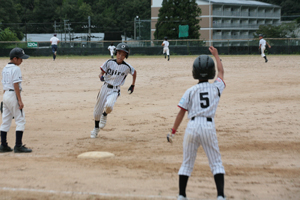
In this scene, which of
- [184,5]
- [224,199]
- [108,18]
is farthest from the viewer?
[108,18]

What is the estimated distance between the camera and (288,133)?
26.4ft

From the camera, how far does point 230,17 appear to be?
75.8 metres

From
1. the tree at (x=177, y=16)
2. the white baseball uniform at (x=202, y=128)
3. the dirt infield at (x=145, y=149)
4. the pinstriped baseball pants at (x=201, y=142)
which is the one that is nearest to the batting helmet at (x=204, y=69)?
the white baseball uniform at (x=202, y=128)

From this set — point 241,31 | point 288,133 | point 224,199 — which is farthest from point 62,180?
point 241,31

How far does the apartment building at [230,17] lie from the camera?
244 feet

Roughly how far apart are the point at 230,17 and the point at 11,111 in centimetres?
7321

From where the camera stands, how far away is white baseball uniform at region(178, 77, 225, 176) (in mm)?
4160

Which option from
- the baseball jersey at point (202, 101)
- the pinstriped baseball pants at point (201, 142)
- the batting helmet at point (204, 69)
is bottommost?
the pinstriped baseball pants at point (201, 142)

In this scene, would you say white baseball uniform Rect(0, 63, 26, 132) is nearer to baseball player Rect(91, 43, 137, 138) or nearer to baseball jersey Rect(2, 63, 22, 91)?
baseball jersey Rect(2, 63, 22, 91)

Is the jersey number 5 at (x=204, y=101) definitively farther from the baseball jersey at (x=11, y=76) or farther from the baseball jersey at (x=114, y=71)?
the baseball jersey at (x=114, y=71)

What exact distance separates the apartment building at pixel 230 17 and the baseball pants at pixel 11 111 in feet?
218

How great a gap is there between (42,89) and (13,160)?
9.71 metres

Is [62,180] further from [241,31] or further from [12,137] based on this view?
[241,31]

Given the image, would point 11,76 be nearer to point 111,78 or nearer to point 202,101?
point 111,78
